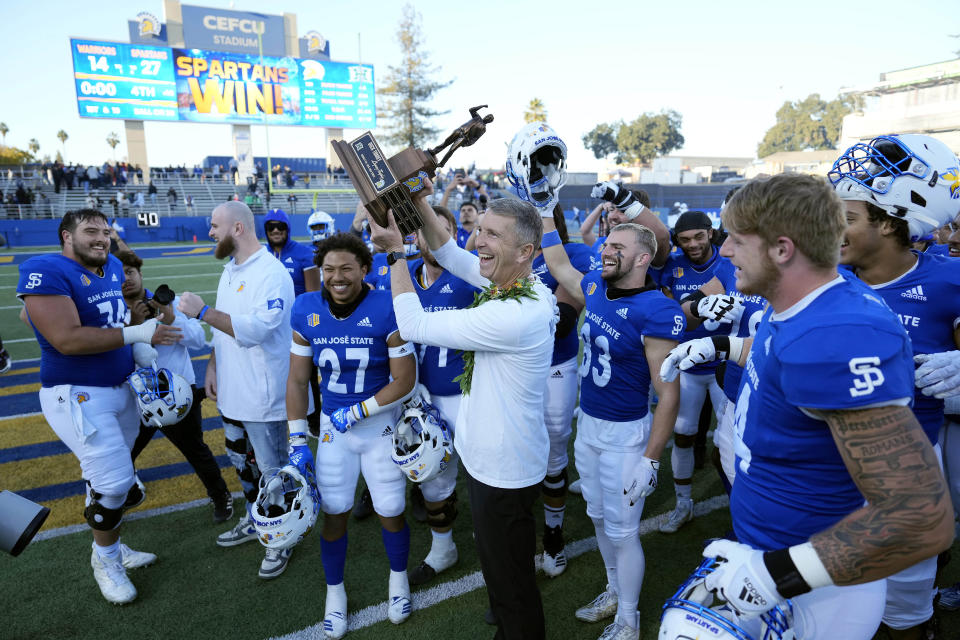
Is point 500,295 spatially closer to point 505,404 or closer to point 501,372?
point 501,372

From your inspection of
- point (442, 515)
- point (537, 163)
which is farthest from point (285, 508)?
point (537, 163)

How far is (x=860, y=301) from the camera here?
59.2 inches

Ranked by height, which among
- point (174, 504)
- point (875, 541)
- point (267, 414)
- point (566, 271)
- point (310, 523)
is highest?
point (566, 271)

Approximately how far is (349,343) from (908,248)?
2961 millimetres

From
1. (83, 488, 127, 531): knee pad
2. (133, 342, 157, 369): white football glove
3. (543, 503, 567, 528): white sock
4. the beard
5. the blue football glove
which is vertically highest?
the beard

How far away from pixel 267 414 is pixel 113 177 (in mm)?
33961

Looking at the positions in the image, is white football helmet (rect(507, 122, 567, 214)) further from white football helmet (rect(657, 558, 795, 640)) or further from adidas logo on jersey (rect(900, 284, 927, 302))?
white football helmet (rect(657, 558, 795, 640))

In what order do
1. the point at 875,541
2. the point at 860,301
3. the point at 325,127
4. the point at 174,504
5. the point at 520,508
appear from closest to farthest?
the point at 875,541 → the point at 860,301 → the point at 520,508 → the point at 174,504 → the point at 325,127

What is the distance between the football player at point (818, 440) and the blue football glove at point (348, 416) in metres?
2.10

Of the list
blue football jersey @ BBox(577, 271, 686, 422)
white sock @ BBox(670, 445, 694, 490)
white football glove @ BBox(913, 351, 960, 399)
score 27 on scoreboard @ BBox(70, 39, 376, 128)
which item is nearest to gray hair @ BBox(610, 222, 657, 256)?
blue football jersey @ BBox(577, 271, 686, 422)

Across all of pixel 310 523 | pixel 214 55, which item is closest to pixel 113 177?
pixel 214 55

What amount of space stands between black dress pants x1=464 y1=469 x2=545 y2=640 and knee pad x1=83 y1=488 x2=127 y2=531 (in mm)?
2597

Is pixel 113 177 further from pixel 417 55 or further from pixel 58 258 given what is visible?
pixel 58 258

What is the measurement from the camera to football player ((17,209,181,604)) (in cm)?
349
